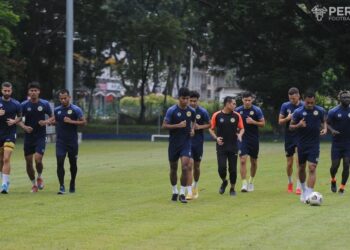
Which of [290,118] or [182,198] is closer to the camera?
[182,198]

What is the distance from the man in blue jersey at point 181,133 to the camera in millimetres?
16031

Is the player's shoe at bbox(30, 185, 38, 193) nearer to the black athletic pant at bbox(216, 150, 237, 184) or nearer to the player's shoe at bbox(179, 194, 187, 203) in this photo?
the player's shoe at bbox(179, 194, 187, 203)

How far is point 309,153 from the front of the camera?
52.3 feet

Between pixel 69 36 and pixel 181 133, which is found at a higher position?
pixel 69 36

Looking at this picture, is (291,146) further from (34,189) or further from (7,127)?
(7,127)

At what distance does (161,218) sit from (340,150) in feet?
19.1

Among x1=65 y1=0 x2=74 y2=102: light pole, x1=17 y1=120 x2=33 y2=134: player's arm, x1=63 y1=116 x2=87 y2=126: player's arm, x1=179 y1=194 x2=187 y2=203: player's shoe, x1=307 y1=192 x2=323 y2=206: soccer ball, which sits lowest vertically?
x1=179 y1=194 x2=187 y2=203: player's shoe

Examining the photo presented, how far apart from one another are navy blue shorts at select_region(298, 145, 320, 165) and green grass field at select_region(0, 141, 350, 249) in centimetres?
86

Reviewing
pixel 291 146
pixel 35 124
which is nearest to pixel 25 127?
pixel 35 124

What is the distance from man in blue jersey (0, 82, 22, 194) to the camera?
692 inches

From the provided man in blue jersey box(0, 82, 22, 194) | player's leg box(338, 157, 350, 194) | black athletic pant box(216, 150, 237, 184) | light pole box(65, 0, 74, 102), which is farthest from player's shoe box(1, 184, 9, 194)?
light pole box(65, 0, 74, 102)

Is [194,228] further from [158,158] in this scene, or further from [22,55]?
[22,55]

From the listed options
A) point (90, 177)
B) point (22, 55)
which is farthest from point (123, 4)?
point (90, 177)

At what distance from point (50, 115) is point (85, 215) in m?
4.77
